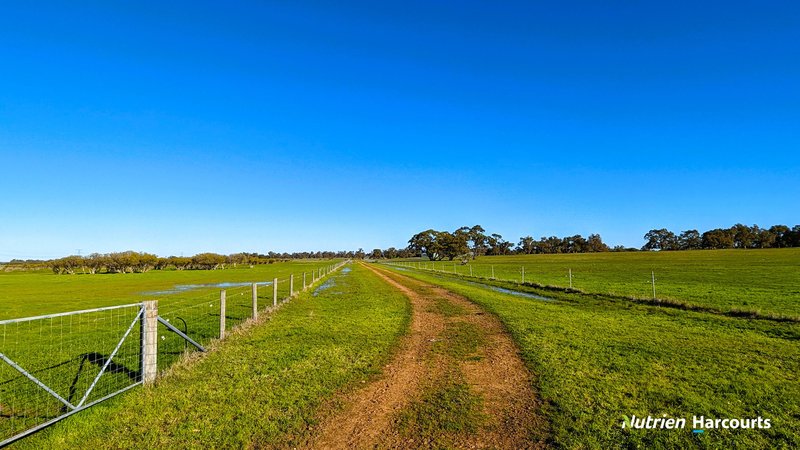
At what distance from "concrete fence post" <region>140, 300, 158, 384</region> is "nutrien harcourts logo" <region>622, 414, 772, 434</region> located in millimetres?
8241

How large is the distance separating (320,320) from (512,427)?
10601 mm

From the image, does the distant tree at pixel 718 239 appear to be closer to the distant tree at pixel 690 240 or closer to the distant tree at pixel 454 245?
the distant tree at pixel 690 240

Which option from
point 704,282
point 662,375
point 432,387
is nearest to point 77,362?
point 432,387

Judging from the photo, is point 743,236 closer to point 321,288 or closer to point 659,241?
point 659,241

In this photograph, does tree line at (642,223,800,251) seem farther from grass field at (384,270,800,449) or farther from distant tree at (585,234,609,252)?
grass field at (384,270,800,449)

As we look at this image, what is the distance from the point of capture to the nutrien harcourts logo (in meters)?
5.43

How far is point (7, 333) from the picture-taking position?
1506 cm

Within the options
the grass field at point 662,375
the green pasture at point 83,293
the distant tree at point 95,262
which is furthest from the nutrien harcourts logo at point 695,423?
the distant tree at point 95,262

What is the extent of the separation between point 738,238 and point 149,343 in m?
218

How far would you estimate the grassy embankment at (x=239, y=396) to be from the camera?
5359 mm

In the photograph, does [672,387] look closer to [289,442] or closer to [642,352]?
[642,352]

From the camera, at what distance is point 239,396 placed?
6863 mm

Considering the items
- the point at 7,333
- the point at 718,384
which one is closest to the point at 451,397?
the point at 718,384

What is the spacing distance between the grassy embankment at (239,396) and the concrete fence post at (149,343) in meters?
0.30
